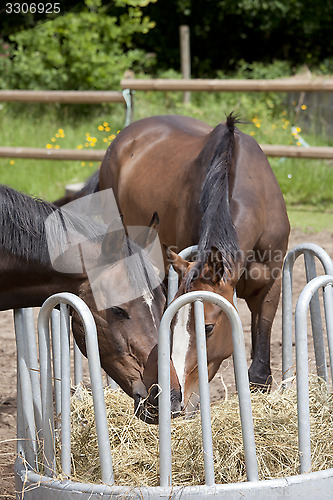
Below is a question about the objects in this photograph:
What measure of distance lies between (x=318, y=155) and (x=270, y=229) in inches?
174

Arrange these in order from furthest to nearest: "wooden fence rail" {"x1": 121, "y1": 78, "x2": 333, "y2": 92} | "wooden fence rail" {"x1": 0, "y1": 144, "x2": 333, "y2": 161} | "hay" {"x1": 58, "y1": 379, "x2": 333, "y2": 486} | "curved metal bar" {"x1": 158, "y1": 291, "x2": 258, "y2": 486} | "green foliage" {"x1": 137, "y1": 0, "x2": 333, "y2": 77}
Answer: "green foliage" {"x1": 137, "y1": 0, "x2": 333, "y2": 77} → "wooden fence rail" {"x1": 0, "y1": 144, "x2": 333, "y2": 161} → "wooden fence rail" {"x1": 121, "y1": 78, "x2": 333, "y2": 92} → "hay" {"x1": 58, "y1": 379, "x2": 333, "y2": 486} → "curved metal bar" {"x1": 158, "y1": 291, "x2": 258, "y2": 486}

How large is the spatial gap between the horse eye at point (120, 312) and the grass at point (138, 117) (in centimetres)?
400

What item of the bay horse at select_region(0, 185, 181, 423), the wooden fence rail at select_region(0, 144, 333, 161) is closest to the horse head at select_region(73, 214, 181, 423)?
the bay horse at select_region(0, 185, 181, 423)

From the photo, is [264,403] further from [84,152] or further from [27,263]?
[84,152]

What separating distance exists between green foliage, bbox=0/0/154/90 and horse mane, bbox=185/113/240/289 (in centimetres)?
983

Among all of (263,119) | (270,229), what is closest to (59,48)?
(263,119)

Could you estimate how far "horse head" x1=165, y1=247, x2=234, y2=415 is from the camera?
233 centimetres

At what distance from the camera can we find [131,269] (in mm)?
2266

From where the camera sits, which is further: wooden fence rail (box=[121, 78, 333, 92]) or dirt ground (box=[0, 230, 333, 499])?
wooden fence rail (box=[121, 78, 333, 92])

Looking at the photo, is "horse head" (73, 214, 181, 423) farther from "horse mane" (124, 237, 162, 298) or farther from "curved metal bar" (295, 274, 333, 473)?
"curved metal bar" (295, 274, 333, 473)

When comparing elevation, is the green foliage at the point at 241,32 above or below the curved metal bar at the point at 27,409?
above

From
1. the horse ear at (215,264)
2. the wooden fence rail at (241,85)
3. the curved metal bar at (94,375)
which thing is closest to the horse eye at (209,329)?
the horse ear at (215,264)

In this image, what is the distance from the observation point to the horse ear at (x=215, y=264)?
8.30 ft

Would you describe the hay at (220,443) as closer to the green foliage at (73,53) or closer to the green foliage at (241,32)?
the green foliage at (73,53)
